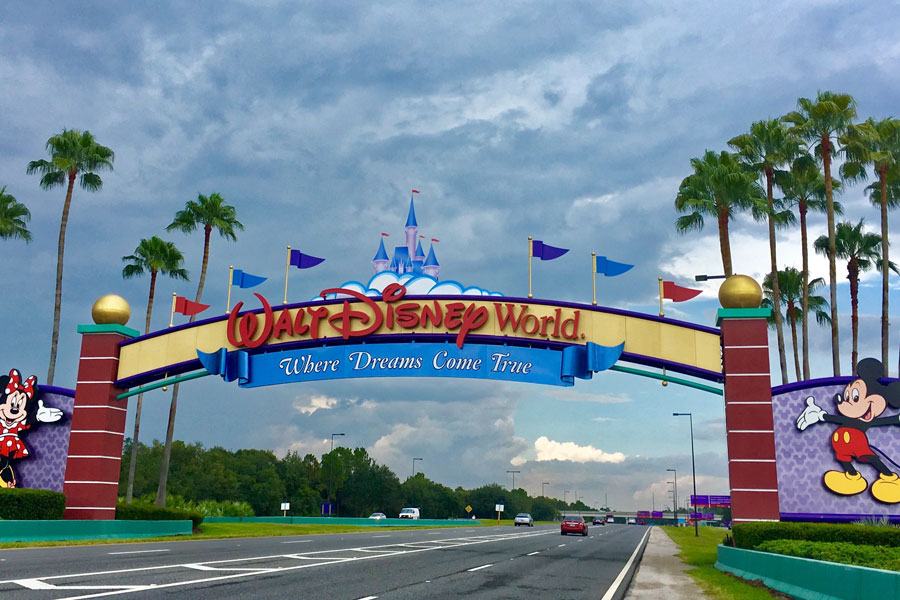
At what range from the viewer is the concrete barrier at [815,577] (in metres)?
10.1

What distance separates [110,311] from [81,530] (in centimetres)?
873

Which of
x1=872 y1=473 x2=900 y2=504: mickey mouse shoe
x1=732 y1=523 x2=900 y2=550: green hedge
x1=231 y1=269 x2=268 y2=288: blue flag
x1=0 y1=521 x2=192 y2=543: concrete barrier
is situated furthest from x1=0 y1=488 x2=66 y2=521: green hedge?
x1=872 y1=473 x2=900 y2=504: mickey mouse shoe

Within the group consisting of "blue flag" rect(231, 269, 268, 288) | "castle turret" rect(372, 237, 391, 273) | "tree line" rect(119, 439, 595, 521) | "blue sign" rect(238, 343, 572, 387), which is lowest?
"tree line" rect(119, 439, 595, 521)

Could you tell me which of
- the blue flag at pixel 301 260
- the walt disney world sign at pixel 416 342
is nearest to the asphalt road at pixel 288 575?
the walt disney world sign at pixel 416 342

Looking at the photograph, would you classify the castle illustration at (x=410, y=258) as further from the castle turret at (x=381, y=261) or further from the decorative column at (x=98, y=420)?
the decorative column at (x=98, y=420)

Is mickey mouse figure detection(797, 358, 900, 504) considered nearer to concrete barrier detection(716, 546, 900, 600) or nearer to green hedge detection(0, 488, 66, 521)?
concrete barrier detection(716, 546, 900, 600)

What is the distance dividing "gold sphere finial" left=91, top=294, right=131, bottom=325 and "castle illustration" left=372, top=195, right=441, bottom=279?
17.6 meters

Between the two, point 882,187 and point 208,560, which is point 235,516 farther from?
point 882,187

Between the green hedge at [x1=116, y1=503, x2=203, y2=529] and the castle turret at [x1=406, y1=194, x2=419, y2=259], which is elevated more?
the castle turret at [x1=406, y1=194, x2=419, y2=259]

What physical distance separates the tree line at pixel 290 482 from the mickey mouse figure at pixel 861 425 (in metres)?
84.8

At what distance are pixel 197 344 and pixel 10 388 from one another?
329 inches

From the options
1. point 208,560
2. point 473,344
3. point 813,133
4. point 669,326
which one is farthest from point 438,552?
point 813,133

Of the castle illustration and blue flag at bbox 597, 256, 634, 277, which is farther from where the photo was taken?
the castle illustration

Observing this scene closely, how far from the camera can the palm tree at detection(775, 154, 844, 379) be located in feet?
140
